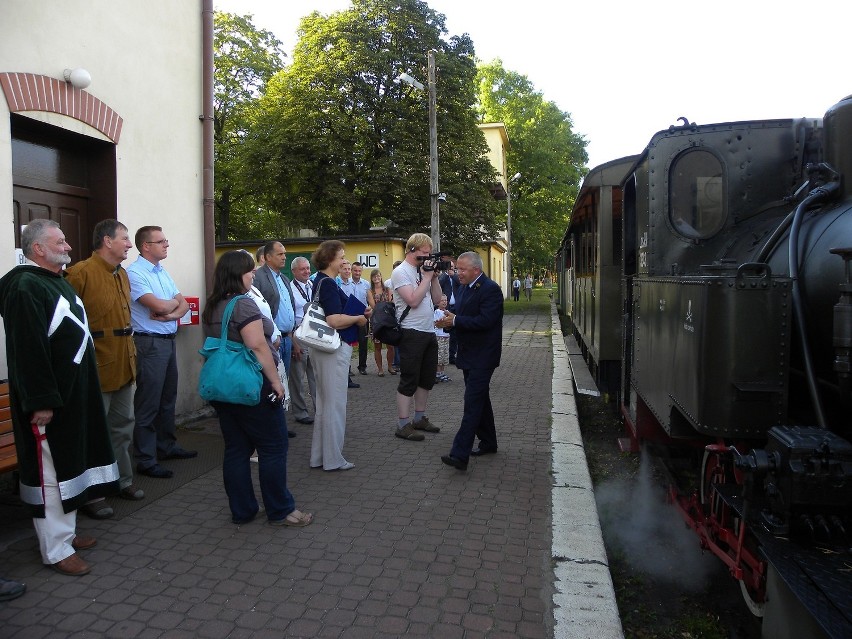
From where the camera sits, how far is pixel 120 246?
4457 mm

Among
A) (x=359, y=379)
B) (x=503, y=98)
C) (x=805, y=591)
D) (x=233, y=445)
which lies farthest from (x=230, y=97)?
(x=805, y=591)

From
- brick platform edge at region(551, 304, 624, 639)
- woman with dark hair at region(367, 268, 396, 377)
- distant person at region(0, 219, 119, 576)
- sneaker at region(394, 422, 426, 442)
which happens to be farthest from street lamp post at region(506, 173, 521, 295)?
distant person at region(0, 219, 119, 576)

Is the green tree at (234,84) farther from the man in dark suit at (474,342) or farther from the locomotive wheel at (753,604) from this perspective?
the locomotive wheel at (753,604)

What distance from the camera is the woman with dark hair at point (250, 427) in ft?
13.0

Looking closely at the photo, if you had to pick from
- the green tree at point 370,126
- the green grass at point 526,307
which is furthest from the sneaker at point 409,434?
the green grass at point 526,307

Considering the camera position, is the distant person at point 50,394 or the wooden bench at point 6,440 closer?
the distant person at point 50,394

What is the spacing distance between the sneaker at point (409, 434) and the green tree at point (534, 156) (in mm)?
37225

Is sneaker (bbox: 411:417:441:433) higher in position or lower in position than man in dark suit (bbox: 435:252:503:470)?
lower

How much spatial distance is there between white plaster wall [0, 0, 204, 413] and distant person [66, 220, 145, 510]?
856 mm

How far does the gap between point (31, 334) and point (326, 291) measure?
7.11ft

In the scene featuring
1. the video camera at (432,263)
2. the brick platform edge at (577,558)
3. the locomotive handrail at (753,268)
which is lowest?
the brick platform edge at (577,558)

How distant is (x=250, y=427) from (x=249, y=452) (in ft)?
0.74

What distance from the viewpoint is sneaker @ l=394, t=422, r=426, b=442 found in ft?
20.7

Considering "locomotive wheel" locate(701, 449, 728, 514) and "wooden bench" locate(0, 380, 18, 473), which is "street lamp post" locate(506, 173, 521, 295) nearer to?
"locomotive wheel" locate(701, 449, 728, 514)
